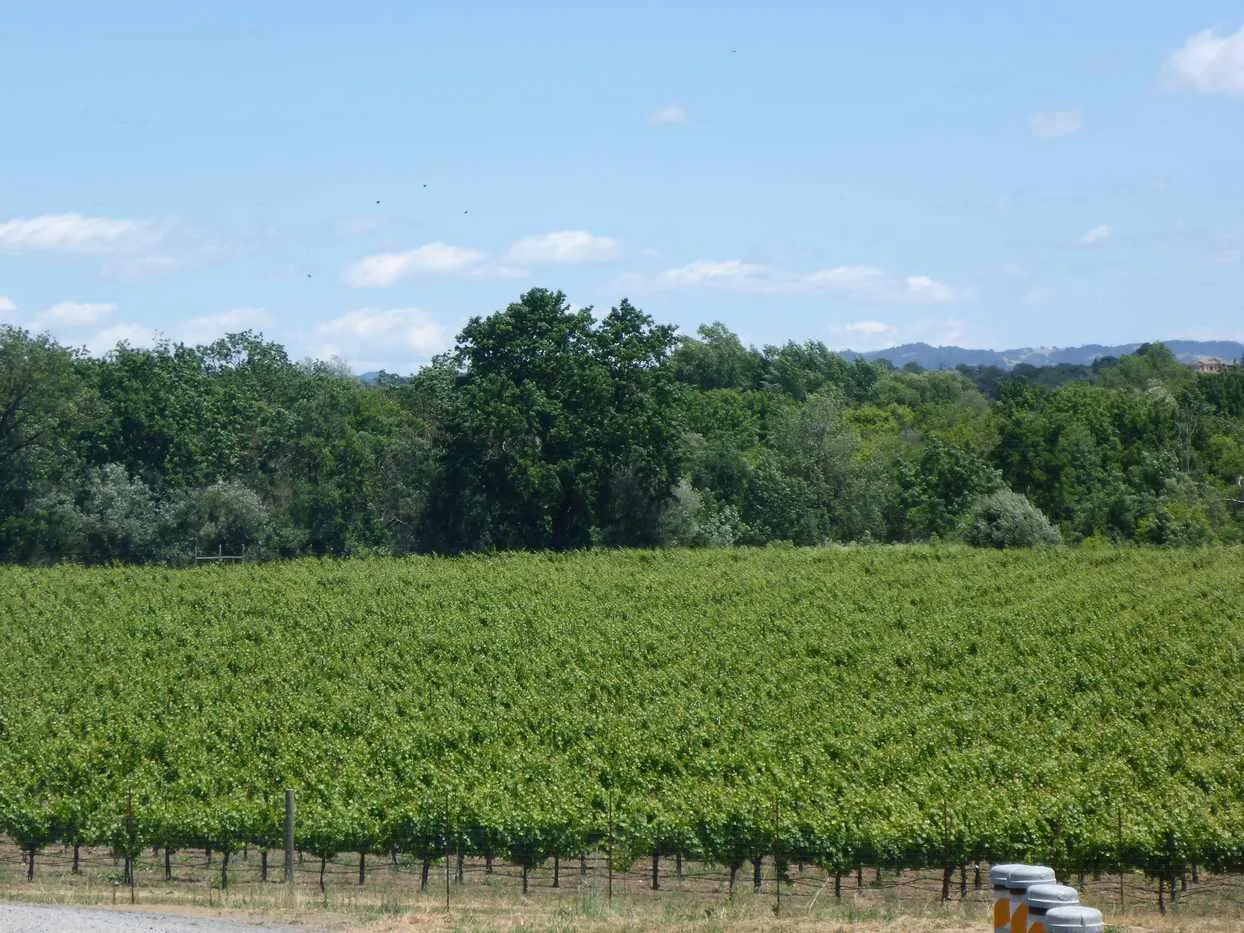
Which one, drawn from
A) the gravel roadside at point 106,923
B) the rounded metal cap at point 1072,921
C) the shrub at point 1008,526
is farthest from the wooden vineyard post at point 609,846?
the shrub at point 1008,526

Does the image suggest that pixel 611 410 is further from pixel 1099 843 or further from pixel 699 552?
pixel 1099 843

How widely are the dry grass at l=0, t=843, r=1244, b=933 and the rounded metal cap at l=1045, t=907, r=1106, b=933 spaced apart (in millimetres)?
7714

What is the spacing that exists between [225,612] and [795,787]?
27113 mm

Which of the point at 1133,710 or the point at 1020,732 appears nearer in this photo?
the point at 1020,732

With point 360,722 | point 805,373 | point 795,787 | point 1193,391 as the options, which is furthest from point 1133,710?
point 805,373

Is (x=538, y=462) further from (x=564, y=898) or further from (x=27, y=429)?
(x=564, y=898)

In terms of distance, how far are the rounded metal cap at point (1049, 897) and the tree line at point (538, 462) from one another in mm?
52938

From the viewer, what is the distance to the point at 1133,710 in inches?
1289

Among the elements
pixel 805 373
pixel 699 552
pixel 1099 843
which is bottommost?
pixel 1099 843

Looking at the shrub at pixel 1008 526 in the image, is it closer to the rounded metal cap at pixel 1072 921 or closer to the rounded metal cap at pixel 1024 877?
the rounded metal cap at pixel 1024 877

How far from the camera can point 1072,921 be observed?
8.28 metres

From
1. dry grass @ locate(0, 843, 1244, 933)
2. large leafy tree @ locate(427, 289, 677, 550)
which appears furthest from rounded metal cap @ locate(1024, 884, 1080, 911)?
large leafy tree @ locate(427, 289, 677, 550)

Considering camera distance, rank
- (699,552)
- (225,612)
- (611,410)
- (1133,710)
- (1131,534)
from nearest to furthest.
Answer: (1133,710)
(225,612)
(699,552)
(611,410)
(1131,534)

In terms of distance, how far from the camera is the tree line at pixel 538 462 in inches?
2518
